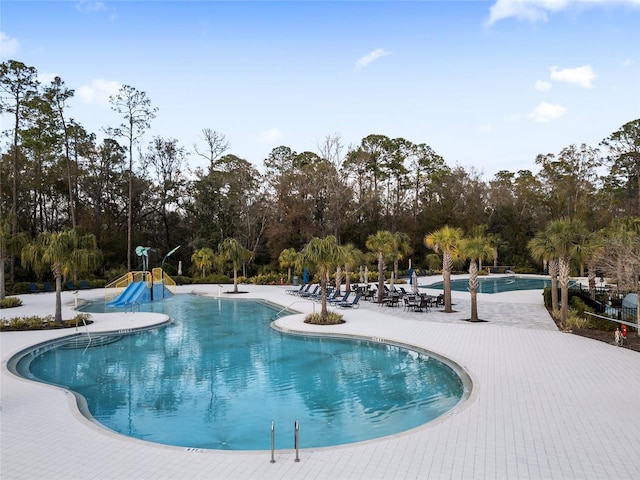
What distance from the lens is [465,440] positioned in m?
6.20

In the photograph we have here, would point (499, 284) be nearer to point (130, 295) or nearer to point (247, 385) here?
point (130, 295)

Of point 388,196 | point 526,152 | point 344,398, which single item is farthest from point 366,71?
point 526,152

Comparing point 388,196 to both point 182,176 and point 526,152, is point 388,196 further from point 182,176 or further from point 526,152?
point 182,176

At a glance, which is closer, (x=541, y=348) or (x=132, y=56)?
(x=541, y=348)

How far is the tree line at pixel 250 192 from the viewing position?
35094mm

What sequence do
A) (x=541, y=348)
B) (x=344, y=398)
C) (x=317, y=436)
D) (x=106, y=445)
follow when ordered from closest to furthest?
(x=106, y=445)
(x=317, y=436)
(x=344, y=398)
(x=541, y=348)

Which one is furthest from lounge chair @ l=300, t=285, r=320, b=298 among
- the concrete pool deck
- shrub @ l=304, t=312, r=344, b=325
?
the concrete pool deck

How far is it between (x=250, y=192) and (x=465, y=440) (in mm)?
36528

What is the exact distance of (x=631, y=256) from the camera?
12555 mm

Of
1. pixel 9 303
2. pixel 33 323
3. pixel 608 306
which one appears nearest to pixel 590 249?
pixel 608 306

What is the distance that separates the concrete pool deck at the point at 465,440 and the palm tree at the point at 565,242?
3347mm

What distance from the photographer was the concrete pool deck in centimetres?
535

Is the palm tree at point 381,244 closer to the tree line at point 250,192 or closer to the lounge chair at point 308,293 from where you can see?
the lounge chair at point 308,293

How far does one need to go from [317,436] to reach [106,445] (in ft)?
10.8
